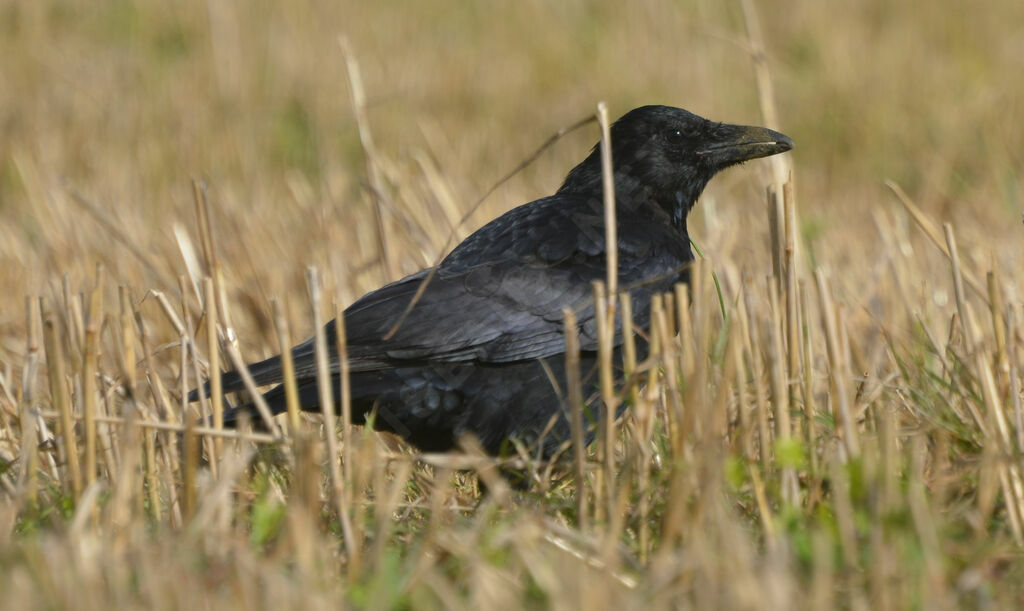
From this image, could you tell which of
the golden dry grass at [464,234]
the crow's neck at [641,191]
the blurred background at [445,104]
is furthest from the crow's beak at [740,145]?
the blurred background at [445,104]

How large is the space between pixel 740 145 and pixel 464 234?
1.95 metres

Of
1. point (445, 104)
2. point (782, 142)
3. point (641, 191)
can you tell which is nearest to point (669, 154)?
point (641, 191)

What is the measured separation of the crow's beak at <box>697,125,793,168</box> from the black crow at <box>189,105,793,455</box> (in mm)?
404

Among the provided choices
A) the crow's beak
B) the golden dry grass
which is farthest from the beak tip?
the golden dry grass

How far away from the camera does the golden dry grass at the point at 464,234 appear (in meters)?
2.30

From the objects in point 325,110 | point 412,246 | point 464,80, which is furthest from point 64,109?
point 412,246

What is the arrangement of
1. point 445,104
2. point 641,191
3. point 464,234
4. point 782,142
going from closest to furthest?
point 782,142
point 641,191
point 464,234
point 445,104

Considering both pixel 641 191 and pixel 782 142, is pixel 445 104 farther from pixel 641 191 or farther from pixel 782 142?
pixel 782 142

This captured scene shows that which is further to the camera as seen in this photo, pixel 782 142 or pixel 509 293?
pixel 782 142

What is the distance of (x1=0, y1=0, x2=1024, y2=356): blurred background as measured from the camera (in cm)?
706

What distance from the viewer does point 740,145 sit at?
4520mm

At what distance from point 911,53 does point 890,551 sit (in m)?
8.75

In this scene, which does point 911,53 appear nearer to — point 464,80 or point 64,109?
point 464,80

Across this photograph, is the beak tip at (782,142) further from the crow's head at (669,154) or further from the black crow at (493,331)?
the black crow at (493,331)
